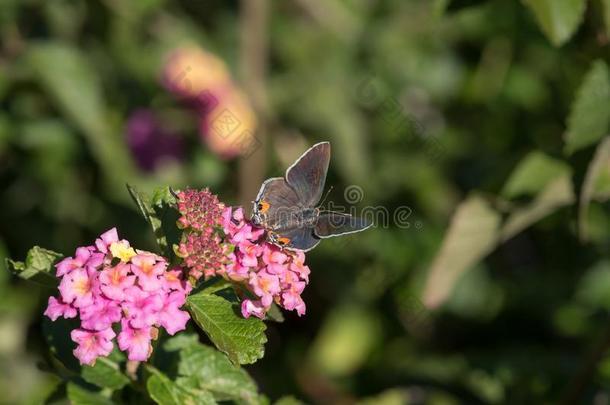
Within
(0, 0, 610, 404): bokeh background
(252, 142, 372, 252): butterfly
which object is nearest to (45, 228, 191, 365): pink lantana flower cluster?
(252, 142, 372, 252): butterfly

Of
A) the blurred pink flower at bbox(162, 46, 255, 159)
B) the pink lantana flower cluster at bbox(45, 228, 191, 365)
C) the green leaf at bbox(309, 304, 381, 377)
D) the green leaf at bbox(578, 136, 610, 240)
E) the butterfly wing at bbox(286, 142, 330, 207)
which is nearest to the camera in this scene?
the pink lantana flower cluster at bbox(45, 228, 191, 365)

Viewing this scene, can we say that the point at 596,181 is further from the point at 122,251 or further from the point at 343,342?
the point at 343,342

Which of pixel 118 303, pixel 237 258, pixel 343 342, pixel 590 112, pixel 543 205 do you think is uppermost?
pixel 590 112

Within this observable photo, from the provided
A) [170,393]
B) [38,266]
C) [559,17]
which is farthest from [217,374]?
[559,17]

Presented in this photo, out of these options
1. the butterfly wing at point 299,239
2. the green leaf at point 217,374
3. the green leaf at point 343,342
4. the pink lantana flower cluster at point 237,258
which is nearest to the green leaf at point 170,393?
the green leaf at point 217,374

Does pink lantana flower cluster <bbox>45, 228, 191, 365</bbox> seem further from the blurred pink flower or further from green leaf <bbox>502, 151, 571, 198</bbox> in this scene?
the blurred pink flower

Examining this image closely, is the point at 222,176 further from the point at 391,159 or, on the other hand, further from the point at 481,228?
the point at 481,228
